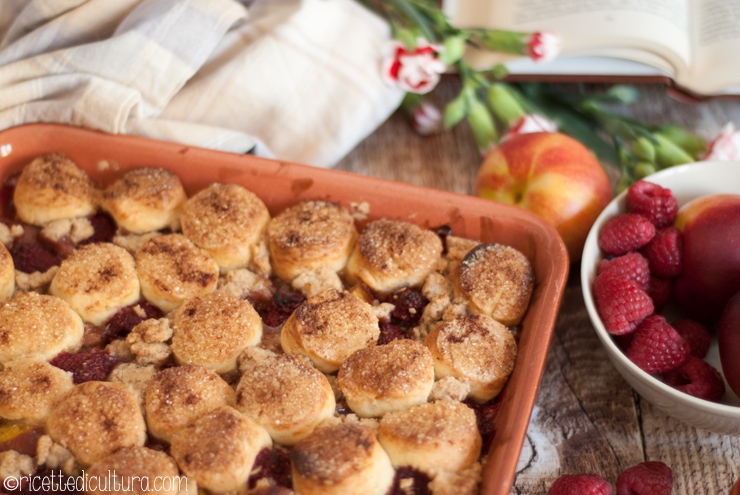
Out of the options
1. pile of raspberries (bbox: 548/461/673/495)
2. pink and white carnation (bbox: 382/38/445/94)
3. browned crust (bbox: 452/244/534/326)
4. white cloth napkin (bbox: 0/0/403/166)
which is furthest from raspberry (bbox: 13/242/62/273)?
pile of raspberries (bbox: 548/461/673/495)

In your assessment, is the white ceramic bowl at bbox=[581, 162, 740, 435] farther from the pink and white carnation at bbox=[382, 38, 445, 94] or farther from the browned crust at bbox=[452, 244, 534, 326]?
the pink and white carnation at bbox=[382, 38, 445, 94]

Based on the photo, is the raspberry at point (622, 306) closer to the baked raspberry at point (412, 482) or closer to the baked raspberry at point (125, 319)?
the baked raspberry at point (412, 482)

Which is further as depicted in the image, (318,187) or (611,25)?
(611,25)

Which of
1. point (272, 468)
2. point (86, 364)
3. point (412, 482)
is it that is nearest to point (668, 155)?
point (412, 482)

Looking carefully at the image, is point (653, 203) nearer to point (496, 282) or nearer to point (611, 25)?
point (496, 282)

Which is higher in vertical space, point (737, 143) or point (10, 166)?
point (10, 166)

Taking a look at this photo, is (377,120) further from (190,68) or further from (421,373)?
(421,373)

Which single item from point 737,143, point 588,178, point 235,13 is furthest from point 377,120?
point 737,143
